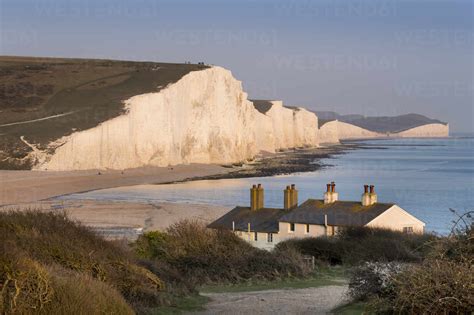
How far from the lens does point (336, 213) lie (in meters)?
24.6

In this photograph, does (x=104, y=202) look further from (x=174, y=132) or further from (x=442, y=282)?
(x=442, y=282)

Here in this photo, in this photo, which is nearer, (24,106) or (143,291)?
(143,291)

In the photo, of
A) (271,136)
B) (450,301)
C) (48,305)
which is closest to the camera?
(450,301)

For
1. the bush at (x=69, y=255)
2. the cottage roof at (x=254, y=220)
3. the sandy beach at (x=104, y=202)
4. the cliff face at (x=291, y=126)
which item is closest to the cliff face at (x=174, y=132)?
the sandy beach at (x=104, y=202)

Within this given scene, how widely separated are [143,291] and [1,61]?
4057 inches

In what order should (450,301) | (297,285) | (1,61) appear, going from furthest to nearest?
1. (1,61)
2. (297,285)
3. (450,301)

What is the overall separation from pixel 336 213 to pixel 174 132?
51757mm

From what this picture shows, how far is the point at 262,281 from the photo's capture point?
53.7ft

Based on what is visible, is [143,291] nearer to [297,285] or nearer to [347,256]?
[297,285]

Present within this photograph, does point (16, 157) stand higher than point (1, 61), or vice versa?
point (1, 61)

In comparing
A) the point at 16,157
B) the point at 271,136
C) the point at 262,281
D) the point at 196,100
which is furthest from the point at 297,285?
the point at 271,136

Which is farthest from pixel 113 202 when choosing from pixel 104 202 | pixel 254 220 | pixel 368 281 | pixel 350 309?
pixel 368 281

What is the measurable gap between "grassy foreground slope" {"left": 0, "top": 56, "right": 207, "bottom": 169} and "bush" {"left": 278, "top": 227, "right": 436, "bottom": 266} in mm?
41633

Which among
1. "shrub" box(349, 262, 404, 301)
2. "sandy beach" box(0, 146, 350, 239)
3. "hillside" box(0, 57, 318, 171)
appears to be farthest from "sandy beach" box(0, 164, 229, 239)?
"shrub" box(349, 262, 404, 301)
